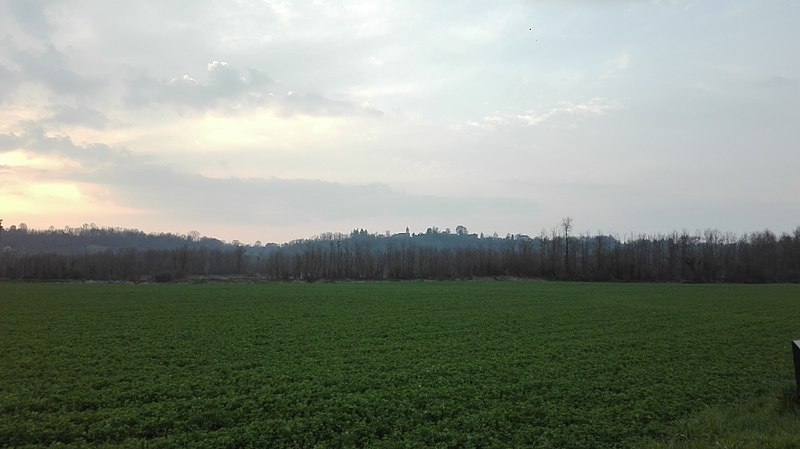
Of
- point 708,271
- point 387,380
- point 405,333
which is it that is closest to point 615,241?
point 708,271

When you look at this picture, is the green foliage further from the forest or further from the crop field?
the forest

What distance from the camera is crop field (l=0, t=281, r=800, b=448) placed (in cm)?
1027

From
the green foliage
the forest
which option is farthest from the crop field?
the forest

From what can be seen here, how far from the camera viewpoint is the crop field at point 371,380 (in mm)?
10266

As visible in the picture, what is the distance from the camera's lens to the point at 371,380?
1468cm

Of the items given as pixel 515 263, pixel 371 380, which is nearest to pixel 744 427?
pixel 371 380

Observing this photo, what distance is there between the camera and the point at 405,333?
25172 mm

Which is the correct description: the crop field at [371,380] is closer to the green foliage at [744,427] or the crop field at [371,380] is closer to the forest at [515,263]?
the green foliage at [744,427]

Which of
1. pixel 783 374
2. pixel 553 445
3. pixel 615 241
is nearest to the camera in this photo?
pixel 553 445

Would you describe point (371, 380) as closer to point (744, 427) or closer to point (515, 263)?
point (744, 427)

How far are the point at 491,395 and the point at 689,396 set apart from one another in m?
5.48

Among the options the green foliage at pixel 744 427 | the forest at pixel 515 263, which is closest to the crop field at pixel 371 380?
the green foliage at pixel 744 427

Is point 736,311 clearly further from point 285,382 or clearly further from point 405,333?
point 285,382

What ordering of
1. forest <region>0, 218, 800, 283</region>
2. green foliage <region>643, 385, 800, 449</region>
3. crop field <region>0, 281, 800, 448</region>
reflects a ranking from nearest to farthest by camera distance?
green foliage <region>643, 385, 800, 449</region>
crop field <region>0, 281, 800, 448</region>
forest <region>0, 218, 800, 283</region>
